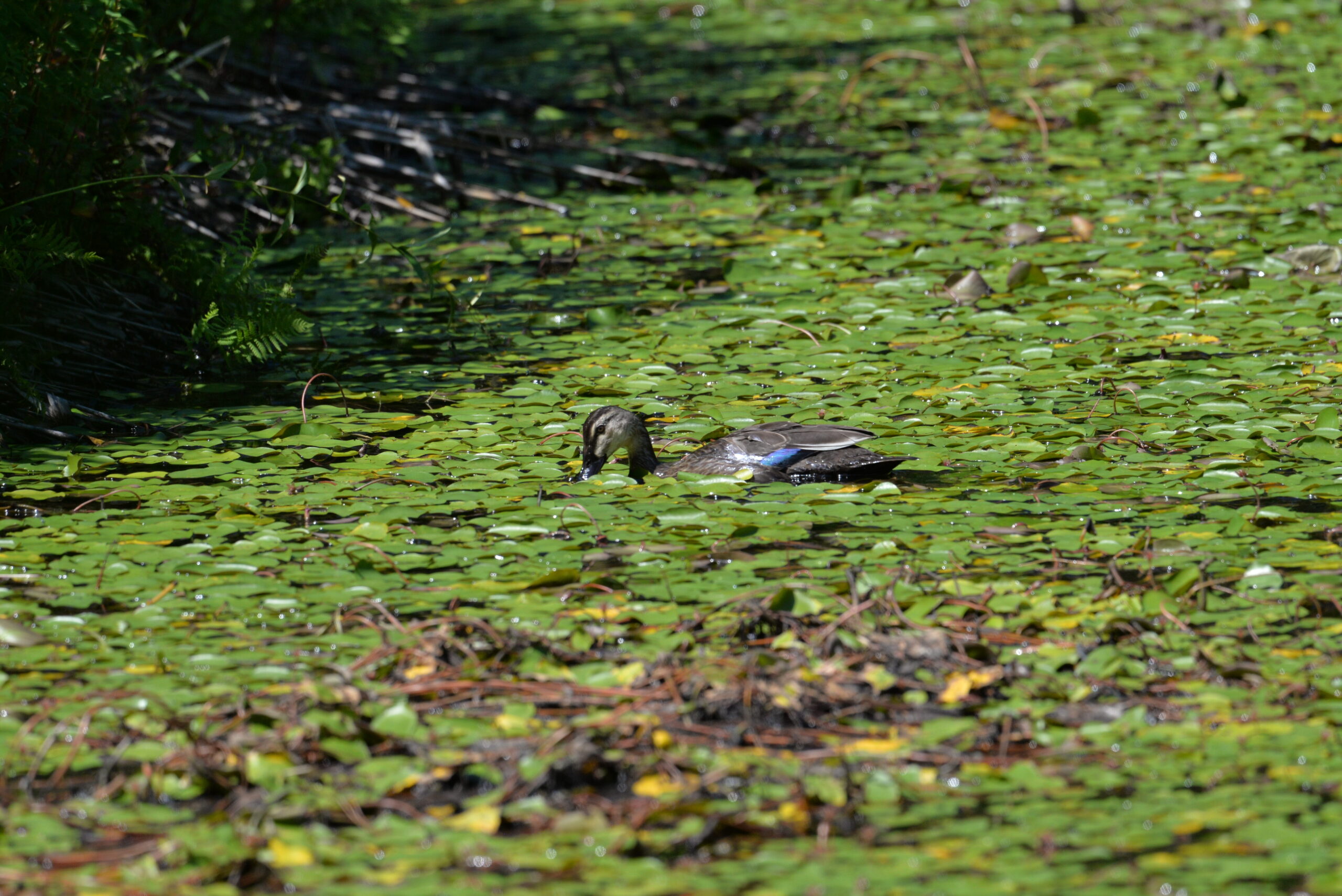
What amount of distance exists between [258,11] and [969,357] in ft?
14.7

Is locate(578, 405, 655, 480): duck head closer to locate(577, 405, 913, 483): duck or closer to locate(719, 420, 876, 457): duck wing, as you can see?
locate(577, 405, 913, 483): duck

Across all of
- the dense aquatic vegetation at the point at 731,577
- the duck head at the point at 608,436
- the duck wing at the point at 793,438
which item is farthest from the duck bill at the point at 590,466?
the duck wing at the point at 793,438

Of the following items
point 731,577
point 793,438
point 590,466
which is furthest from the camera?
point 590,466

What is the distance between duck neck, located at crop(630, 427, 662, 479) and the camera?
5133 mm

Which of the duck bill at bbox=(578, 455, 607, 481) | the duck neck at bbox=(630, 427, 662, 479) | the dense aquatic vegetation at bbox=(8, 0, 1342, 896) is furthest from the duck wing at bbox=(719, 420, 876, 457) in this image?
the duck bill at bbox=(578, 455, 607, 481)

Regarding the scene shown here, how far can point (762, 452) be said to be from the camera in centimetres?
503

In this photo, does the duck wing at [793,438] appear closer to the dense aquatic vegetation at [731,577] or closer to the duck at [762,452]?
the duck at [762,452]

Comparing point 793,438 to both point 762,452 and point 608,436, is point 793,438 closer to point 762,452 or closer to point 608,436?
point 762,452

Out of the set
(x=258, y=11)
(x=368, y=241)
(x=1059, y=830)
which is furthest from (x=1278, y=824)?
(x=258, y=11)

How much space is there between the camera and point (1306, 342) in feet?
20.0

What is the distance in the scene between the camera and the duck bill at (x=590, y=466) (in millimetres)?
5117

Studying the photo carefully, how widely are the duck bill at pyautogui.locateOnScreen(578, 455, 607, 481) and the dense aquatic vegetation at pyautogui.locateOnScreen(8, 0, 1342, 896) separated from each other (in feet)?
0.42

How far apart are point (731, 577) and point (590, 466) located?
1.01 m

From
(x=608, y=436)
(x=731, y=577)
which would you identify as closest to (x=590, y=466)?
(x=608, y=436)
